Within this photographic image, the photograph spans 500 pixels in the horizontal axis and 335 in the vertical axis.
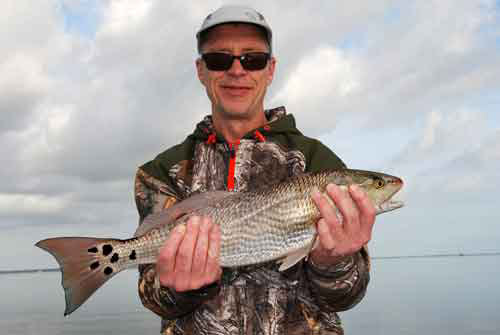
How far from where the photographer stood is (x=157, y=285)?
5566 mm

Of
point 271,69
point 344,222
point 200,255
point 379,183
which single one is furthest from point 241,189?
point 271,69

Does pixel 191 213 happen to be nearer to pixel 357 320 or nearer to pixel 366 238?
pixel 366 238

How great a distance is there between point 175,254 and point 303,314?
1.53m

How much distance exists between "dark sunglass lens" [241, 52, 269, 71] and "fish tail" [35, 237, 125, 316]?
2611 millimetres

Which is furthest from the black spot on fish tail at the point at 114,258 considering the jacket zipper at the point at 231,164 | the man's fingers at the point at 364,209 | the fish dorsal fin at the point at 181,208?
the man's fingers at the point at 364,209

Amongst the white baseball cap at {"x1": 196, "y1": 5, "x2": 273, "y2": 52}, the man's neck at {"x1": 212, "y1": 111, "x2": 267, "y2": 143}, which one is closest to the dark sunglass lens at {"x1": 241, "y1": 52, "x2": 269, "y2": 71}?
the white baseball cap at {"x1": 196, "y1": 5, "x2": 273, "y2": 52}

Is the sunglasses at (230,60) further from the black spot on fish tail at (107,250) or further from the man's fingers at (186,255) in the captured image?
the black spot on fish tail at (107,250)

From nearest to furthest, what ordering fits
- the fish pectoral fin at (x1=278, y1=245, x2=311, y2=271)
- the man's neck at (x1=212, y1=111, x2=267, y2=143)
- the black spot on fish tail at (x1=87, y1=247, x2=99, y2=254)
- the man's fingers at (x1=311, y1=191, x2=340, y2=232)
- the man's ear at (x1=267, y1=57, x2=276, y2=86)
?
the man's fingers at (x1=311, y1=191, x2=340, y2=232) → the fish pectoral fin at (x1=278, y1=245, x2=311, y2=271) → the black spot on fish tail at (x1=87, y1=247, x2=99, y2=254) → the man's neck at (x1=212, y1=111, x2=267, y2=143) → the man's ear at (x1=267, y1=57, x2=276, y2=86)

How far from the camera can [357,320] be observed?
41188 millimetres

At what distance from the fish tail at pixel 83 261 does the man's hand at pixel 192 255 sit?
678 millimetres

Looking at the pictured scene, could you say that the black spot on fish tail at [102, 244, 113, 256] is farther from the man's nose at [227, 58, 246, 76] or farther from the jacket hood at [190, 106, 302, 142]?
the man's nose at [227, 58, 246, 76]

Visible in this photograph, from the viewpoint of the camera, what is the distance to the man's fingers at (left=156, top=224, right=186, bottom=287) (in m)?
5.05

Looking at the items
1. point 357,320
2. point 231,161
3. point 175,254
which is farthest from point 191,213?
point 357,320

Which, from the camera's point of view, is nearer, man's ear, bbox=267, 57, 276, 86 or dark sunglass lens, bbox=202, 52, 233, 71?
dark sunglass lens, bbox=202, 52, 233, 71
